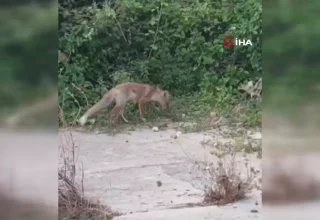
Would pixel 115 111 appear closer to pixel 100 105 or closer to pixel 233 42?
pixel 100 105

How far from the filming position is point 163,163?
286 centimetres

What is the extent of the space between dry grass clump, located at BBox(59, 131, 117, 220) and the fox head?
2.30 ft

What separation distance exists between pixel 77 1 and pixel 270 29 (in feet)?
4.79

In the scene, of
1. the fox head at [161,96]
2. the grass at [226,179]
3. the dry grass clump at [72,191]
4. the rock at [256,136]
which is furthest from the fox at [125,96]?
the rock at [256,136]

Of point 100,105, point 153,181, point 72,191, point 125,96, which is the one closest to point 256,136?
point 153,181

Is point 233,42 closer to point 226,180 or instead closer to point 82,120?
point 226,180

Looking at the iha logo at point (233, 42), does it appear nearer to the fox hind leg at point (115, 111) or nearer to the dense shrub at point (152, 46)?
the dense shrub at point (152, 46)

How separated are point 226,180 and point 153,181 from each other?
55 centimetres

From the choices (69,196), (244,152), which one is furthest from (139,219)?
(244,152)

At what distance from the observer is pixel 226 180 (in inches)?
113

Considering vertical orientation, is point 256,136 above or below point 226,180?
above

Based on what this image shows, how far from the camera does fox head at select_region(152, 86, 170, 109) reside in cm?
290

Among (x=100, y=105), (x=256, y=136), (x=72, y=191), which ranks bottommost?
(x=72, y=191)

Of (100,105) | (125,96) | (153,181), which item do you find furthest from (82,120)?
(153,181)
